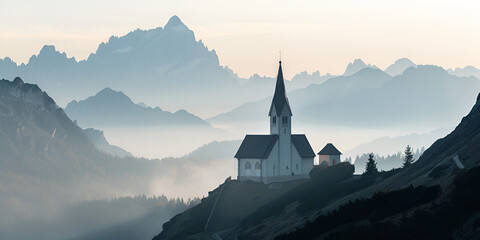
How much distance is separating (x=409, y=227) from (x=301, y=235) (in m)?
13.5

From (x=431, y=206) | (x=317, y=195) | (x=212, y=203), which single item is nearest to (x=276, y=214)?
(x=317, y=195)

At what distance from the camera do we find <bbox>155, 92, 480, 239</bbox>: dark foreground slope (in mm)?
48375

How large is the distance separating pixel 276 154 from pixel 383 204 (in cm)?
8680

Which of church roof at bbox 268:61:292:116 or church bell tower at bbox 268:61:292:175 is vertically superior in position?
church roof at bbox 268:61:292:116

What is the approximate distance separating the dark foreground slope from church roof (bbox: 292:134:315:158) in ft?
38.6

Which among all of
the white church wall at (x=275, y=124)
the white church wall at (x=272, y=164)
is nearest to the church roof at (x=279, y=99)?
the white church wall at (x=275, y=124)

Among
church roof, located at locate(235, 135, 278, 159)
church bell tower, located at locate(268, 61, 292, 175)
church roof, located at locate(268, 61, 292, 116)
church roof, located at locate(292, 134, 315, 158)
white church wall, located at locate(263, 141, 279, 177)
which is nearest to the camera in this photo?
white church wall, located at locate(263, 141, 279, 177)

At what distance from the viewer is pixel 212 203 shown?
139 metres

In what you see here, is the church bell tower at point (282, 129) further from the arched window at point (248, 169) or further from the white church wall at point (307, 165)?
the arched window at point (248, 169)

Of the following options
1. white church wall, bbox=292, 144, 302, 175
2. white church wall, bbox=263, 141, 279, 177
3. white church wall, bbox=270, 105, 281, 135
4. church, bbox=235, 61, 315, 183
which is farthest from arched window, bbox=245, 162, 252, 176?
white church wall, bbox=292, 144, 302, 175

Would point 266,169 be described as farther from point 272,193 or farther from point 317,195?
point 317,195

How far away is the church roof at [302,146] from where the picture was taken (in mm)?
150637

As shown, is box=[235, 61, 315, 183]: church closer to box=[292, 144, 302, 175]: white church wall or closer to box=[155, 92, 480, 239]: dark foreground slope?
box=[292, 144, 302, 175]: white church wall

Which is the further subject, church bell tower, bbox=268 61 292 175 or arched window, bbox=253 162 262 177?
church bell tower, bbox=268 61 292 175
